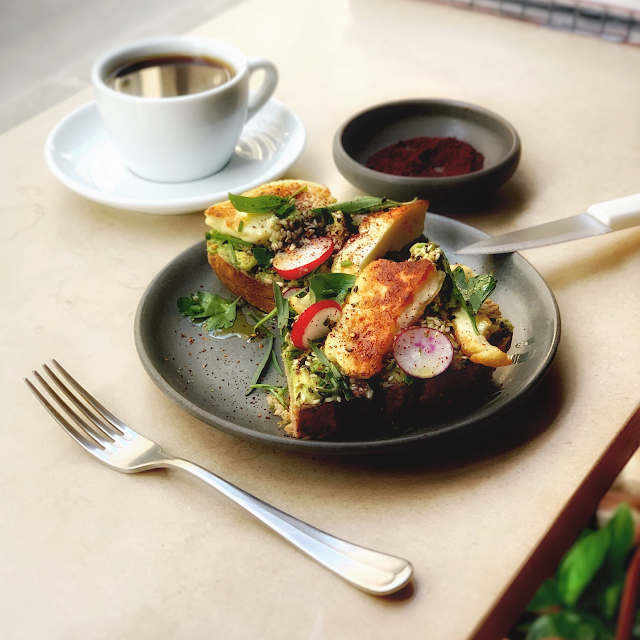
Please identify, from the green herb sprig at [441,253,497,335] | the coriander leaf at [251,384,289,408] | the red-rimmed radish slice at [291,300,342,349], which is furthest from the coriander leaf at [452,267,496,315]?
the coriander leaf at [251,384,289,408]

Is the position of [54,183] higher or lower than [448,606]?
lower

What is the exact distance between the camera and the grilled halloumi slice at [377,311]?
1036mm

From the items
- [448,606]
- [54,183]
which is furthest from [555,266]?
[54,183]

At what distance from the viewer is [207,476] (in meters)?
0.98

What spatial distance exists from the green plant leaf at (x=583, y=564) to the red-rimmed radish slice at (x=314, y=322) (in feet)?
1.74

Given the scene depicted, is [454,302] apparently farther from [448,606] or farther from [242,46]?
[242,46]

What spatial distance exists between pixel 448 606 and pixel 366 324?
16.8 inches

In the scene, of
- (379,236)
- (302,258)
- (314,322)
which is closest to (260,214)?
(302,258)

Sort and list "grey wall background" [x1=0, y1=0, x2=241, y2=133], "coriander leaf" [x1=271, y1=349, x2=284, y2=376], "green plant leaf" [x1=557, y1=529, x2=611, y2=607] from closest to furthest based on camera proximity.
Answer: "green plant leaf" [x1=557, y1=529, x2=611, y2=607]
"coriander leaf" [x1=271, y1=349, x2=284, y2=376]
"grey wall background" [x1=0, y1=0, x2=241, y2=133]

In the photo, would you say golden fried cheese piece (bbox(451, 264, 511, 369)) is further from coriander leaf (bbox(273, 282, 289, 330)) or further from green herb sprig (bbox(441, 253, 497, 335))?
coriander leaf (bbox(273, 282, 289, 330))

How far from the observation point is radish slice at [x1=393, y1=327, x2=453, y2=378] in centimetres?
103

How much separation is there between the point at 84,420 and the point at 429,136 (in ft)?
3.93

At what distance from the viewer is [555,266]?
4.92ft

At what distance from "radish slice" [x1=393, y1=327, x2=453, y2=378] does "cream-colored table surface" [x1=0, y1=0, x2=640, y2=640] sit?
0.47 ft
